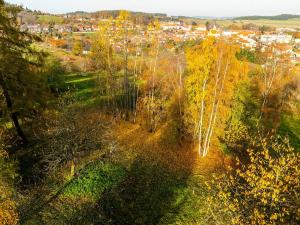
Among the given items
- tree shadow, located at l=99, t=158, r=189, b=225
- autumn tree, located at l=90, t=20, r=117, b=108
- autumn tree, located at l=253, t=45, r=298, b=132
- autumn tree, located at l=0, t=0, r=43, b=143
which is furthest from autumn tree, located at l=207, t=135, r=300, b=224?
autumn tree, located at l=90, t=20, r=117, b=108

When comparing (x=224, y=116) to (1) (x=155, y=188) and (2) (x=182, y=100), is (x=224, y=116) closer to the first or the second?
A: (2) (x=182, y=100)

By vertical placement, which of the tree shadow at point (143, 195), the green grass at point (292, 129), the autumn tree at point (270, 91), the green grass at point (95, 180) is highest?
the autumn tree at point (270, 91)

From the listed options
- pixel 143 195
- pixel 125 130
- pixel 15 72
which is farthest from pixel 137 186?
pixel 15 72

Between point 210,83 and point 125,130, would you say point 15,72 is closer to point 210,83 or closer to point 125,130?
point 125,130

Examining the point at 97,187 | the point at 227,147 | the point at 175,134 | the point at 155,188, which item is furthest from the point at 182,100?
the point at 97,187

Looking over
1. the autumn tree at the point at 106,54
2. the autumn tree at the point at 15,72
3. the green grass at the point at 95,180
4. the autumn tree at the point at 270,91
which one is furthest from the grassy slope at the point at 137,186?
the autumn tree at the point at 270,91

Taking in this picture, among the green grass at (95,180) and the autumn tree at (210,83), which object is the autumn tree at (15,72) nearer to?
the green grass at (95,180)
